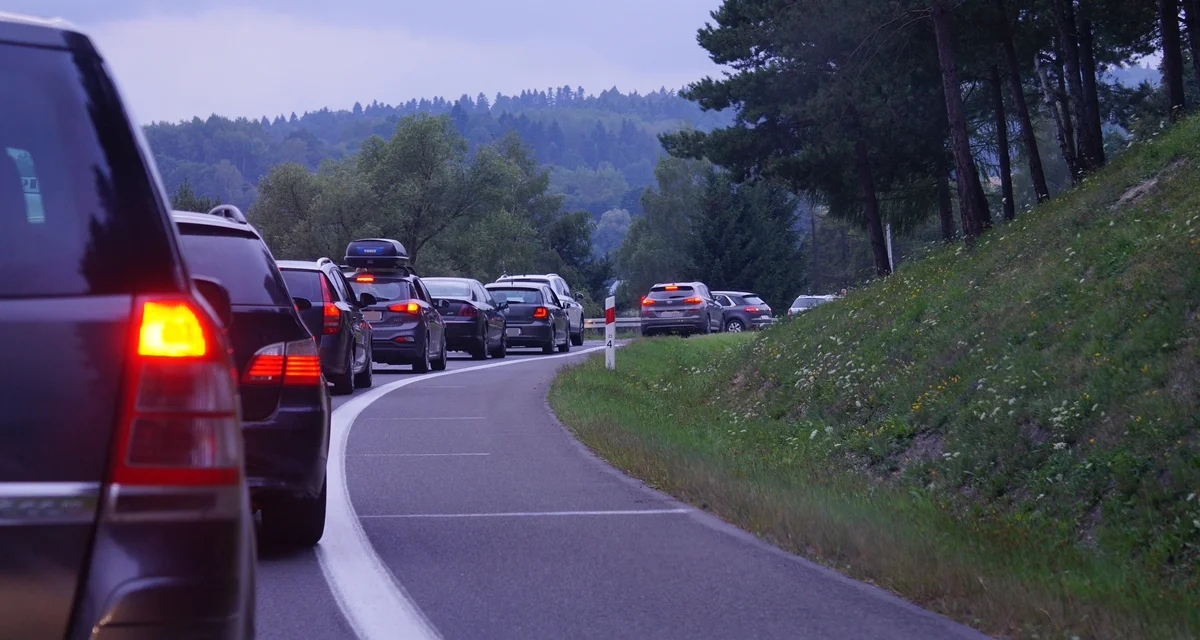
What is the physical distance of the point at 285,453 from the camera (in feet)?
21.7

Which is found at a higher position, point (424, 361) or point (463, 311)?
point (463, 311)

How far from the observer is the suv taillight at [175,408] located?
9.06 ft

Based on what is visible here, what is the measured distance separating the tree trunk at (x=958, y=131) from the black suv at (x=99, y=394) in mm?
23588

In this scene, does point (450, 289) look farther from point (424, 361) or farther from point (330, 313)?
point (330, 313)

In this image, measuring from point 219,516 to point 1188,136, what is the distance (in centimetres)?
1779

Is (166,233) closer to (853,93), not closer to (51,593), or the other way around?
(51,593)

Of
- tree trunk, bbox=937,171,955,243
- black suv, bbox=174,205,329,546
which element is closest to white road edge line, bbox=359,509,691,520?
black suv, bbox=174,205,329,546

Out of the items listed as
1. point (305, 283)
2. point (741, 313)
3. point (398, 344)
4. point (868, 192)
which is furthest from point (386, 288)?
point (741, 313)

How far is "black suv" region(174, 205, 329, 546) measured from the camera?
6609mm

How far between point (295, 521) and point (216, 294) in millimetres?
3340

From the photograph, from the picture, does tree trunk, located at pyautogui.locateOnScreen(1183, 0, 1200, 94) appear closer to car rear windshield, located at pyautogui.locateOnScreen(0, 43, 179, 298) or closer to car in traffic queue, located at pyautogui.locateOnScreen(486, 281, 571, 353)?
car in traffic queue, located at pyautogui.locateOnScreen(486, 281, 571, 353)

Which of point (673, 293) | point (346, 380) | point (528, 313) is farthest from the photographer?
point (673, 293)

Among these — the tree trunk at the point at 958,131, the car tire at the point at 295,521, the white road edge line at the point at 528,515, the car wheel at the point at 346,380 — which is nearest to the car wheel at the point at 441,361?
the car wheel at the point at 346,380

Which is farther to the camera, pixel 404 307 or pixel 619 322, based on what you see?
pixel 619 322
